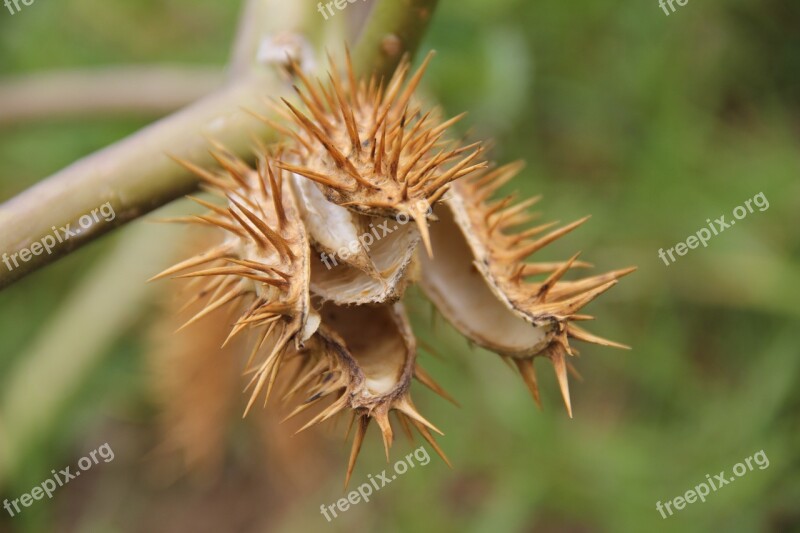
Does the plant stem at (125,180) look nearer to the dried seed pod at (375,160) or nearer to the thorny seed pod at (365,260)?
the thorny seed pod at (365,260)

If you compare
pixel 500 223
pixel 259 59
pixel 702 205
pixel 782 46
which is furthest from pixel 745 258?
pixel 259 59

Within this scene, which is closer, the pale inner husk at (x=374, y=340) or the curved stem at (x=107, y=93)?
the pale inner husk at (x=374, y=340)

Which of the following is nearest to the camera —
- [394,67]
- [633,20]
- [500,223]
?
[500,223]

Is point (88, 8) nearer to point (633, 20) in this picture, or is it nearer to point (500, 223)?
point (633, 20)
